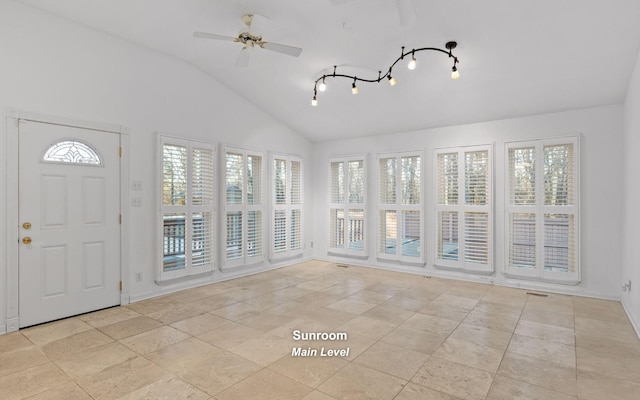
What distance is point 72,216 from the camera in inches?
152

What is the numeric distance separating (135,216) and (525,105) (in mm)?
5517

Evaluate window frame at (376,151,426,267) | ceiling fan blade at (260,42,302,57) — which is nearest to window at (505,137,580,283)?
window frame at (376,151,426,267)

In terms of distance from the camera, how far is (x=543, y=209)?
484 cm

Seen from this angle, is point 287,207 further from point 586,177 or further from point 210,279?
point 586,177

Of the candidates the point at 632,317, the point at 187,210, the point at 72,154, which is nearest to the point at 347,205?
the point at 187,210

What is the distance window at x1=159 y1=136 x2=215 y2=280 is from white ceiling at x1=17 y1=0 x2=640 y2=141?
1314 mm

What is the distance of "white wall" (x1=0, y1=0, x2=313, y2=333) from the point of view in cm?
346

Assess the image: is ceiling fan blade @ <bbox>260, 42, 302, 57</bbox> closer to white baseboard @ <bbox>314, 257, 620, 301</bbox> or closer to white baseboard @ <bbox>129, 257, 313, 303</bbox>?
white baseboard @ <bbox>129, 257, 313, 303</bbox>

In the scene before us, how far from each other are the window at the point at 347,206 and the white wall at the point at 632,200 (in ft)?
12.4

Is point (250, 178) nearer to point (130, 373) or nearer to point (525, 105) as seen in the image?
point (130, 373)

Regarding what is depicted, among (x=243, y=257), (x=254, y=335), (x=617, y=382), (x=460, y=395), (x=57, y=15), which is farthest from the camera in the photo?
(x=243, y=257)

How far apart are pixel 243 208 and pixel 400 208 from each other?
9.14ft

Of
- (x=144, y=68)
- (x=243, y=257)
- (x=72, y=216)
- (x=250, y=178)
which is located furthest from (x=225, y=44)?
(x=243, y=257)

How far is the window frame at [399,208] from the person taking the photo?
19.3ft
